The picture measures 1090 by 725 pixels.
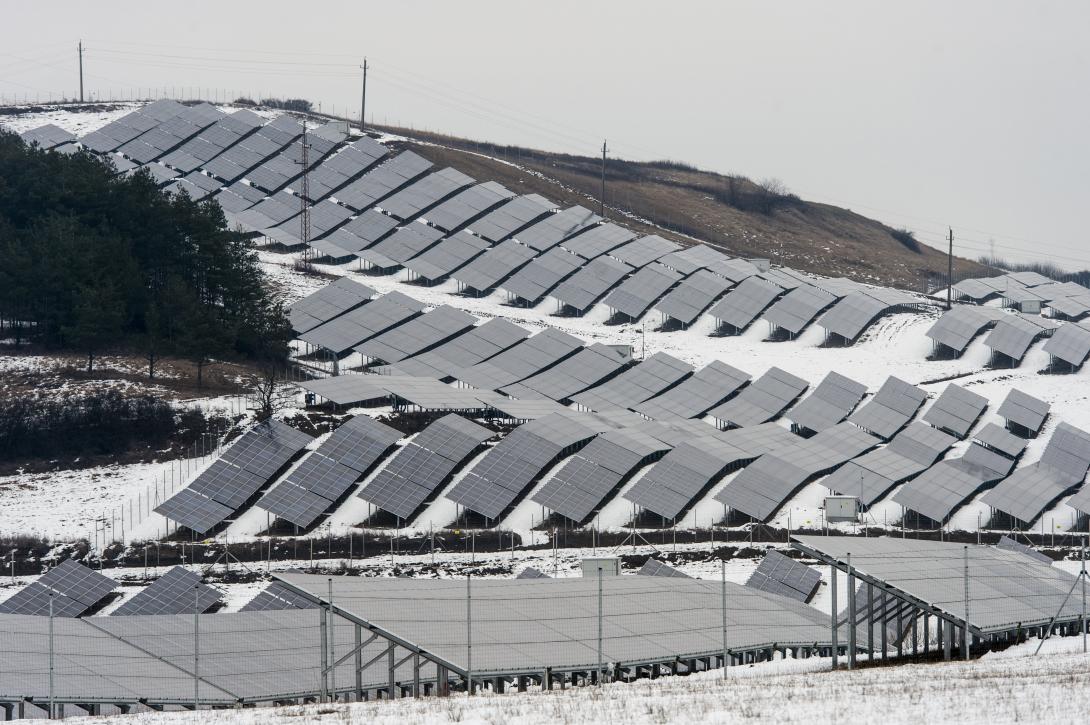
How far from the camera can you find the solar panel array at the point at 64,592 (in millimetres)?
42125

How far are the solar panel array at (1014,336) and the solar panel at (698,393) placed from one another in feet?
52.2

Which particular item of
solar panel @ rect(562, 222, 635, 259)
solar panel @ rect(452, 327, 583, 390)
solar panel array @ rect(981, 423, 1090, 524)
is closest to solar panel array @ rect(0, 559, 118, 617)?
solar panel @ rect(452, 327, 583, 390)

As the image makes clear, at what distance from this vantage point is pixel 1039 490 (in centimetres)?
5666

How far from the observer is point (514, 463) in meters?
54.9

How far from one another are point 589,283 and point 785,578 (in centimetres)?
4242

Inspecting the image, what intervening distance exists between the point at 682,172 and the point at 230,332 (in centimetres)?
8209

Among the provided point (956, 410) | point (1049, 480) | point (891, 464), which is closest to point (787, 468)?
point (891, 464)

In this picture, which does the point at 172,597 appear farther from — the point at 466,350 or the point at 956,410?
the point at 956,410

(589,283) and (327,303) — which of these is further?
(589,283)

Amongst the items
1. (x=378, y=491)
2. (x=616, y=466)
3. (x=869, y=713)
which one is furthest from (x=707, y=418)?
(x=869, y=713)

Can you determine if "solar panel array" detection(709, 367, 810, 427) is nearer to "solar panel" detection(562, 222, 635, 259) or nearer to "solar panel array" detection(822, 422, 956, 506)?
"solar panel array" detection(822, 422, 956, 506)

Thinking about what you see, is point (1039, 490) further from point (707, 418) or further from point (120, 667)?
point (120, 667)

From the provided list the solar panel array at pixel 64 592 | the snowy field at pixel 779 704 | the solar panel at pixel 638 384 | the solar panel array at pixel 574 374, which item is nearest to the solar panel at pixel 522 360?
the solar panel array at pixel 574 374

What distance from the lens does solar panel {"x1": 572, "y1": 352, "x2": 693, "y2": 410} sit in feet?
216
